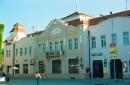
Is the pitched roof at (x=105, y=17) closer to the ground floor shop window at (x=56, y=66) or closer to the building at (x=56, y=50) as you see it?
the building at (x=56, y=50)

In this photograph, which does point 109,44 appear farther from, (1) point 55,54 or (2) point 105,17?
(1) point 55,54

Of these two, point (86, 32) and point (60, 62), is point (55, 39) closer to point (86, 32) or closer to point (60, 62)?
point (60, 62)

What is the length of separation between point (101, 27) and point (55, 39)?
1167 centimetres

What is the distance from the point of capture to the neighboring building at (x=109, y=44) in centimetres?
4388

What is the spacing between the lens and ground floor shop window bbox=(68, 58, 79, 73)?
2010 inches

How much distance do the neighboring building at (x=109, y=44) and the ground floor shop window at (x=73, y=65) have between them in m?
3.19

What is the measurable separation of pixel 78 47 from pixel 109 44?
6439 millimetres

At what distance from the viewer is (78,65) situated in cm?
5066

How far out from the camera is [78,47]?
167 ft

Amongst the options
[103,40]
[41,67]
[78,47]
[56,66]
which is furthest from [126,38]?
[41,67]

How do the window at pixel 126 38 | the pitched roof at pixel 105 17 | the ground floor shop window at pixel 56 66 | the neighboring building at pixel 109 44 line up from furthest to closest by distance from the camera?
the ground floor shop window at pixel 56 66 → the pitched roof at pixel 105 17 → the window at pixel 126 38 → the neighboring building at pixel 109 44

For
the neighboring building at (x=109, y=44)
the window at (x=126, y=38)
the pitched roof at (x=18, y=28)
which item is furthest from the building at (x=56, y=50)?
the window at (x=126, y=38)

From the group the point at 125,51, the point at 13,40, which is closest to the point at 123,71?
the point at 125,51

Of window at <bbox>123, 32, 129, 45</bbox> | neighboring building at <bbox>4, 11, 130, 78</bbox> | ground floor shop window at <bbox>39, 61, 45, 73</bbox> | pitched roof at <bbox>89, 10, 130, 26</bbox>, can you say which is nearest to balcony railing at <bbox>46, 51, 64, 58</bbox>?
neighboring building at <bbox>4, 11, 130, 78</bbox>
